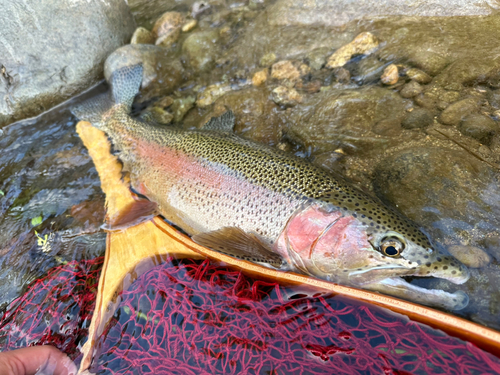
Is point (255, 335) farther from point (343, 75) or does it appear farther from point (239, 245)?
point (343, 75)

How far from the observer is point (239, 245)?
8.09ft

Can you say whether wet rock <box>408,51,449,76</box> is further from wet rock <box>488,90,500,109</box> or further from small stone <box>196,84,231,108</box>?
small stone <box>196,84,231,108</box>

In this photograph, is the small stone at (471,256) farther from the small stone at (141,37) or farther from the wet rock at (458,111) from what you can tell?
the small stone at (141,37)

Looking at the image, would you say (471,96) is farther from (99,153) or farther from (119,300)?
(99,153)

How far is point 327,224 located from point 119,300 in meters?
1.88

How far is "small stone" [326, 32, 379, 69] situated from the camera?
400 centimetres

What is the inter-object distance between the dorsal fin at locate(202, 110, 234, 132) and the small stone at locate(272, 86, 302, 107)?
675 mm

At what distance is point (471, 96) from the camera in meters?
2.95

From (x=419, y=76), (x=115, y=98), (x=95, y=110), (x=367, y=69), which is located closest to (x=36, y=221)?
(x=95, y=110)

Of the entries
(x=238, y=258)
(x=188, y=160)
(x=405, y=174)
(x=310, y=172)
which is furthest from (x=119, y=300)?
(x=405, y=174)

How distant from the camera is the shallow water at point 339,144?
7.98ft

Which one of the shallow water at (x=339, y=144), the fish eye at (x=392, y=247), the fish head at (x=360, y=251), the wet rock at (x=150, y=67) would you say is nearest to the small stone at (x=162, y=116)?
the shallow water at (x=339, y=144)

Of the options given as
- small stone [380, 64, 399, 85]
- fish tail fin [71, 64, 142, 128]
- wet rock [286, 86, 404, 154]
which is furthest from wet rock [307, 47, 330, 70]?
fish tail fin [71, 64, 142, 128]

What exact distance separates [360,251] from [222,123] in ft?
7.62
